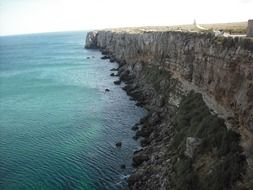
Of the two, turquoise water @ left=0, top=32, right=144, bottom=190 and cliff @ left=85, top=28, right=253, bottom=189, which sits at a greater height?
cliff @ left=85, top=28, right=253, bottom=189

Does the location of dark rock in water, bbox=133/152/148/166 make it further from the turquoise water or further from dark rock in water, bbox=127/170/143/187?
dark rock in water, bbox=127/170/143/187

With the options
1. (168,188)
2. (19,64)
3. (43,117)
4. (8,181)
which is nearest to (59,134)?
(43,117)

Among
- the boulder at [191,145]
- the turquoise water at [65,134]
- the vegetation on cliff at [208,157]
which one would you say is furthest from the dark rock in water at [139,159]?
the boulder at [191,145]

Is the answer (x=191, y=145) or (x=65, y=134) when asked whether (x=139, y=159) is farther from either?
(x=65, y=134)

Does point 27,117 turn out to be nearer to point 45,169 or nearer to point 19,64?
point 45,169

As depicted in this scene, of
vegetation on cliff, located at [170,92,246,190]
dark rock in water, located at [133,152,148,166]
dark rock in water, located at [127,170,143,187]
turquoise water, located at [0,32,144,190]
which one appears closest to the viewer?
vegetation on cliff, located at [170,92,246,190]

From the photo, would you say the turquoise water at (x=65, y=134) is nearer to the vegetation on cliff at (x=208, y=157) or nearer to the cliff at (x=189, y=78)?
the cliff at (x=189, y=78)

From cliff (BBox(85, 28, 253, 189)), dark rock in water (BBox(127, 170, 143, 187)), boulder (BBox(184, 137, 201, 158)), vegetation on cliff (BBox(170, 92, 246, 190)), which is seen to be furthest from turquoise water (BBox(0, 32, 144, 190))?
boulder (BBox(184, 137, 201, 158))
